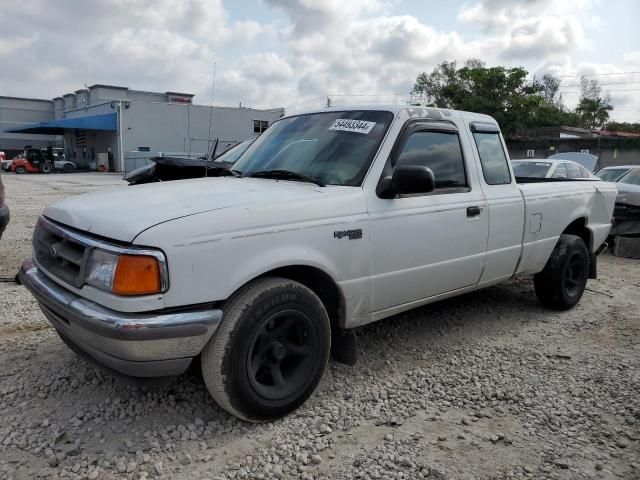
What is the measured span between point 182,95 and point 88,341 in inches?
2566

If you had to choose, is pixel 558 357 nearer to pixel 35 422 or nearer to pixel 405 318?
pixel 405 318

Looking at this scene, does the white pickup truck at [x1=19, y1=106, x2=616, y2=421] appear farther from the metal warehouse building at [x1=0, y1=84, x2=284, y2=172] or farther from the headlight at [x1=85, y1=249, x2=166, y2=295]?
the metal warehouse building at [x1=0, y1=84, x2=284, y2=172]

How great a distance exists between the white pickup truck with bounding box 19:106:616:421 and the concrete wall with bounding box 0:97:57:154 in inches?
2815

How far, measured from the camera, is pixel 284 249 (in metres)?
2.88

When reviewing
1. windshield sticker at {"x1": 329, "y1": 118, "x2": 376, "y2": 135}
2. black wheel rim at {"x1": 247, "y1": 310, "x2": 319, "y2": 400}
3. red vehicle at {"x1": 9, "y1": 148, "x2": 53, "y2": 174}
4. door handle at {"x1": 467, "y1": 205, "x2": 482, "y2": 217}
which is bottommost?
red vehicle at {"x1": 9, "y1": 148, "x2": 53, "y2": 174}

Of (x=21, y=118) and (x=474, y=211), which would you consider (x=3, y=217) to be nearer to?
(x=474, y=211)

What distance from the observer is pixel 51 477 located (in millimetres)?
2496

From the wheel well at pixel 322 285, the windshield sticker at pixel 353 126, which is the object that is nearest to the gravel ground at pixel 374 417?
the wheel well at pixel 322 285

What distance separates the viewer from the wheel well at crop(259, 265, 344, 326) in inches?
122

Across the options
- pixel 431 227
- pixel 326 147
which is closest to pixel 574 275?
pixel 431 227

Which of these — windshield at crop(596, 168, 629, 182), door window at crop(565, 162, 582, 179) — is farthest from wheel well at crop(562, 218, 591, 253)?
door window at crop(565, 162, 582, 179)

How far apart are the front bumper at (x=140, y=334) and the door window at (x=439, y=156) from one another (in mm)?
1835

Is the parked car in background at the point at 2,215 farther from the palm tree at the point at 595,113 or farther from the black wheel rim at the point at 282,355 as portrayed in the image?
the palm tree at the point at 595,113

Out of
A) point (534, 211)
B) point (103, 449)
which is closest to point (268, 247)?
point (103, 449)
